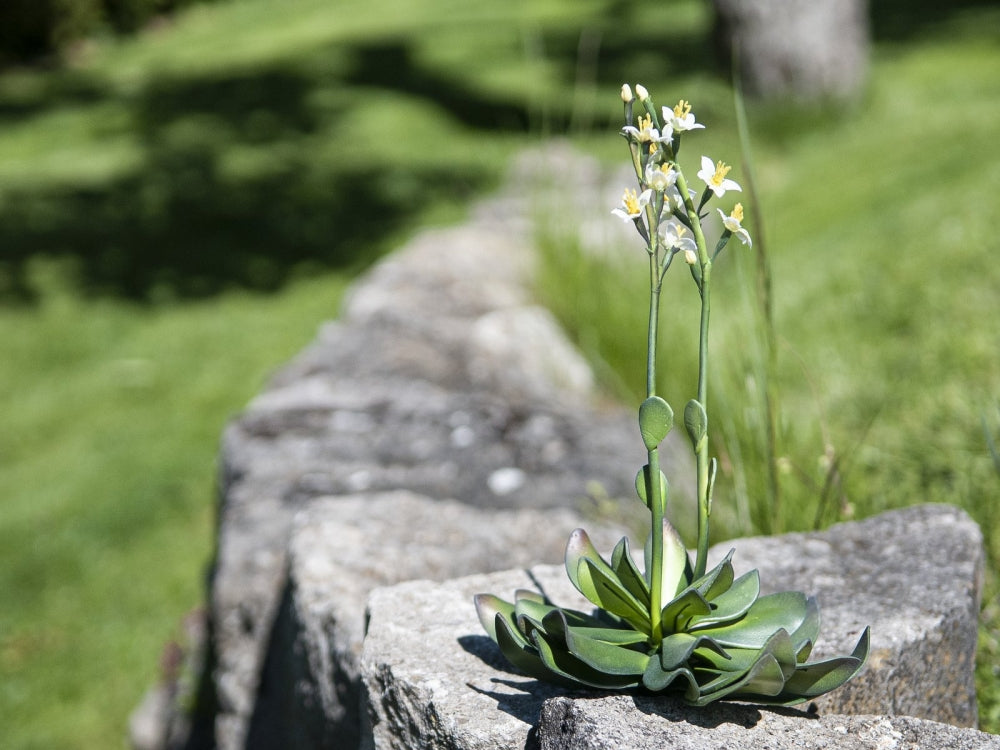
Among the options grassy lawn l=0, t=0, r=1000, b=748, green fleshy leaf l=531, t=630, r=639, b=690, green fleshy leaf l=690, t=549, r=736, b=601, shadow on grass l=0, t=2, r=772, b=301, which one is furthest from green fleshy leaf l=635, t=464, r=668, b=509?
shadow on grass l=0, t=2, r=772, b=301

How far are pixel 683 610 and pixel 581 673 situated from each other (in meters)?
0.16

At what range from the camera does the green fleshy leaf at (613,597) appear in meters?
1.38

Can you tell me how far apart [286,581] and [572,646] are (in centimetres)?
90

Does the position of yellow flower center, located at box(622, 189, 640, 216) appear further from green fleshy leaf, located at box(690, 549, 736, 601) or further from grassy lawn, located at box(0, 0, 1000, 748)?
grassy lawn, located at box(0, 0, 1000, 748)

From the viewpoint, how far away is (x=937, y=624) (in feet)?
4.96

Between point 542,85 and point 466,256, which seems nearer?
point 466,256

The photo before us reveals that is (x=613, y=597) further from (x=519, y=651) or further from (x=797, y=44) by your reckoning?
(x=797, y=44)

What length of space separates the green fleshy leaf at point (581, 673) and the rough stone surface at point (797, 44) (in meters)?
5.01

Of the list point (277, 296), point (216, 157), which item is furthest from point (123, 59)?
point (277, 296)

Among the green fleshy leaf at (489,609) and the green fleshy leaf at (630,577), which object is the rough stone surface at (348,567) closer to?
the green fleshy leaf at (489,609)

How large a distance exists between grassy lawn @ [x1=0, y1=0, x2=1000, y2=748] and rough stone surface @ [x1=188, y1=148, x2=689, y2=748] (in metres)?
0.25

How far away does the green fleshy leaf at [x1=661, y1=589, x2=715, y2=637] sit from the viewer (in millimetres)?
1292

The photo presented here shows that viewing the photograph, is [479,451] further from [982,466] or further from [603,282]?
[982,466]

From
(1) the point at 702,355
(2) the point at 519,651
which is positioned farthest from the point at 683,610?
(1) the point at 702,355
